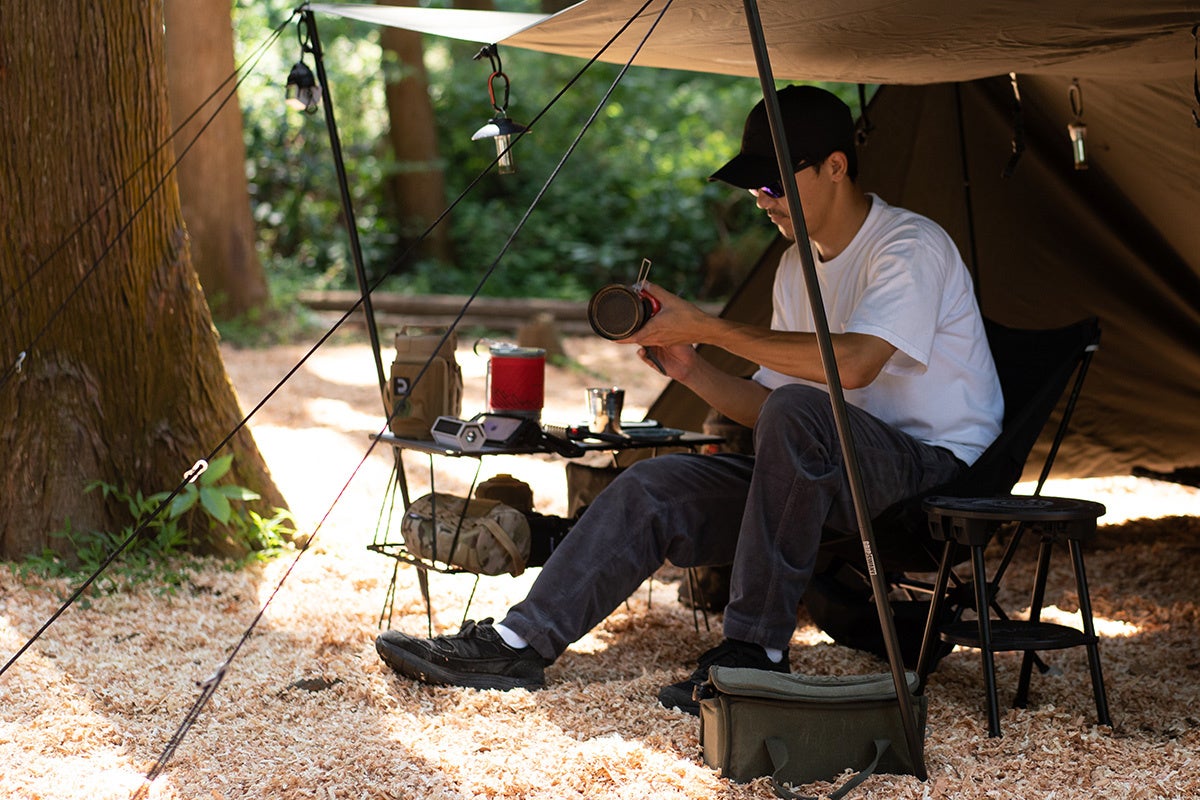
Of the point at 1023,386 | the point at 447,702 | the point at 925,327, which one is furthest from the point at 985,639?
the point at 447,702

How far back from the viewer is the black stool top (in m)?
2.40

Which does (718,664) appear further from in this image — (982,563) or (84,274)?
(84,274)

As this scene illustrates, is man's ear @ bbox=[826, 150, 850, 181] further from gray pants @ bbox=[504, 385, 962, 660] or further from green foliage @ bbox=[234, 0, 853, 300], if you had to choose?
green foliage @ bbox=[234, 0, 853, 300]

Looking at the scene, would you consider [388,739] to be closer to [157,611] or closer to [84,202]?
[157,611]

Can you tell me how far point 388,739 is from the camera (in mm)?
2420

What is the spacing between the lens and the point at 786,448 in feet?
8.42

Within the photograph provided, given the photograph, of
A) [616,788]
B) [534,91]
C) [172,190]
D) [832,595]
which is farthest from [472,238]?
[616,788]

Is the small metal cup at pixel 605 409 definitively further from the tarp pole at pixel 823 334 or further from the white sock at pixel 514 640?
the tarp pole at pixel 823 334

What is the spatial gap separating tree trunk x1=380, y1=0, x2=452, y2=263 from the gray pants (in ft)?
27.6

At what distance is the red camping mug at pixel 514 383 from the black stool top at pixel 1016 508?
92cm

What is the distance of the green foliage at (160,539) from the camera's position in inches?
135

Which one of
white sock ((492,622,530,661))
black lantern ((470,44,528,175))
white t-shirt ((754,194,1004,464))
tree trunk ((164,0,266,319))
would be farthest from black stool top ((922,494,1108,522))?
tree trunk ((164,0,266,319))

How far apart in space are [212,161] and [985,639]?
6.16 meters

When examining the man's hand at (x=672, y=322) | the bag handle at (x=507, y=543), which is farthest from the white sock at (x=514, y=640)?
the man's hand at (x=672, y=322)
